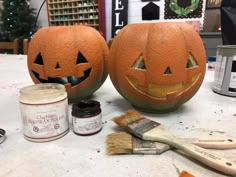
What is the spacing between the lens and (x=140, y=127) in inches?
15.3

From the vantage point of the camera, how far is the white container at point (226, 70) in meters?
0.57

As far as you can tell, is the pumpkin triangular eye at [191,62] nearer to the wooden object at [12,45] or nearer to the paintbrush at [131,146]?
the paintbrush at [131,146]

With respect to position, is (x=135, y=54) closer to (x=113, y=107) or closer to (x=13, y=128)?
(x=113, y=107)

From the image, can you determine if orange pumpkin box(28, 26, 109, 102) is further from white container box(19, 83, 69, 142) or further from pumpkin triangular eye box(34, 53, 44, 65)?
white container box(19, 83, 69, 142)

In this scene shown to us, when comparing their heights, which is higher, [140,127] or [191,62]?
[191,62]

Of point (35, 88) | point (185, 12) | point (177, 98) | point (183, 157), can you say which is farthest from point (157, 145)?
point (185, 12)

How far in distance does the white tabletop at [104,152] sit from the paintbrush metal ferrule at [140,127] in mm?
43

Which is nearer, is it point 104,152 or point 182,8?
point 104,152

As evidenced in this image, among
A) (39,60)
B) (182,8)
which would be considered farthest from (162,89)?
(182,8)

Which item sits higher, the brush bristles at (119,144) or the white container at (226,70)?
the white container at (226,70)

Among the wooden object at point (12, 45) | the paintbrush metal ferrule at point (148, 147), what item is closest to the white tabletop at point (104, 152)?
the paintbrush metal ferrule at point (148, 147)

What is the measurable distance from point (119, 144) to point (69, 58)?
0.25 meters

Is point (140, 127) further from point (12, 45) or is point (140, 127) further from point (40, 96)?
point (12, 45)

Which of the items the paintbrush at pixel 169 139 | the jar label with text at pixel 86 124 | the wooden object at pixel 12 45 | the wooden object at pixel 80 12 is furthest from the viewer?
the wooden object at pixel 80 12
